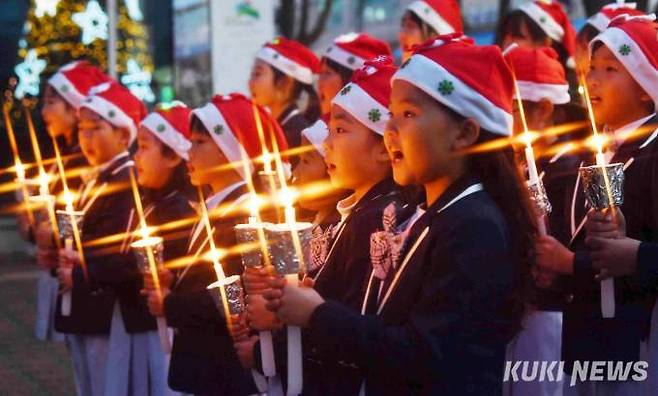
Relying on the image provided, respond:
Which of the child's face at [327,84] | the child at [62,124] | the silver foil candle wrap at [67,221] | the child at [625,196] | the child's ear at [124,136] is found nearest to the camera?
the child at [625,196]

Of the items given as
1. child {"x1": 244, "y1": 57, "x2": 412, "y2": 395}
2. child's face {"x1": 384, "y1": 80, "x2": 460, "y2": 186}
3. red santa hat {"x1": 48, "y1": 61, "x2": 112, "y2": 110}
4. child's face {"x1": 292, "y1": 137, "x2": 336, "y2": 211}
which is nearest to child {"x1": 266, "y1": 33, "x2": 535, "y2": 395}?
child's face {"x1": 384, "y1": 80, "x2": 460, "y2": 186}

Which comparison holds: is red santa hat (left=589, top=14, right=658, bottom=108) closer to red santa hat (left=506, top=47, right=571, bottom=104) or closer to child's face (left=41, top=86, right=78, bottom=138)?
red santa hat (left=506, top=47, right=571, bottom=104)

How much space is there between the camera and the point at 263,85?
26.7ft

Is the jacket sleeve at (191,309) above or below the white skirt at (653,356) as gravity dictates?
above

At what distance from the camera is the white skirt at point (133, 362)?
6.21 m

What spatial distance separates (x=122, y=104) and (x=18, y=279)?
240 inches

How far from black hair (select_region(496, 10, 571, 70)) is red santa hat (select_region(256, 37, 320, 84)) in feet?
4.73

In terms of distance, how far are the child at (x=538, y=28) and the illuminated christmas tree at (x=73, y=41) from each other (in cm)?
758

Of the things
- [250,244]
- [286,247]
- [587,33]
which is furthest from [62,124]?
[286,247]

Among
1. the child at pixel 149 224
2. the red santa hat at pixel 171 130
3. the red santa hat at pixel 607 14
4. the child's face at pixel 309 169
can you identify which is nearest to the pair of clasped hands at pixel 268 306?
the child's face at pixel 309 169

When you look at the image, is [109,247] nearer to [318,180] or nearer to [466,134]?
[318,180]

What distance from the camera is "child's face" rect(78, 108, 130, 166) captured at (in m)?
6.93

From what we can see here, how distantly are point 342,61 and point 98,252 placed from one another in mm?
1981

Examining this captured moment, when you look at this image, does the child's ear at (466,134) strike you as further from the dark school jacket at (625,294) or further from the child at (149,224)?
the child at (149,224)
